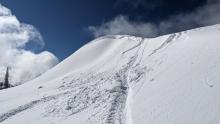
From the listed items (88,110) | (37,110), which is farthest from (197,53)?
(37,110)

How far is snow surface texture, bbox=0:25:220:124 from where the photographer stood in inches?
632

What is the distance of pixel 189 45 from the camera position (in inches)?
1249

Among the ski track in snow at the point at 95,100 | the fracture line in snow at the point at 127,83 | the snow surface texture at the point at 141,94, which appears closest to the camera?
the snow surface texture at the point at 141,94

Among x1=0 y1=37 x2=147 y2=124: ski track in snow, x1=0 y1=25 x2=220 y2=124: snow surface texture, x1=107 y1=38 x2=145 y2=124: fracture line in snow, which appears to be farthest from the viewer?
x1=0 y1=37 x2=147 y2=124: ski track in snow

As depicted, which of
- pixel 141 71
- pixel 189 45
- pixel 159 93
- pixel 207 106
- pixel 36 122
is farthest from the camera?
pixel 189 45

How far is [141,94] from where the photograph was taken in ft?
67.0

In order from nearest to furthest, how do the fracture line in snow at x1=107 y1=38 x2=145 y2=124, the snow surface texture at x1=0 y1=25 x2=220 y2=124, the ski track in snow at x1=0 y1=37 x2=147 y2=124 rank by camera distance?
the snow surface texture at x1=0 y1=25 x2=220 y2=124 < the fracture line in snow at x1=107 y1=38 x2=145 y2=124 < the ski track in snow at x1=0 y1=37 x2=147 y2=124

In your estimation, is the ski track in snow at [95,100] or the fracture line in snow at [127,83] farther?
the ski track in snow at [95,100]

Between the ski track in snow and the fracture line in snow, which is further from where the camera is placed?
the ski track in snow

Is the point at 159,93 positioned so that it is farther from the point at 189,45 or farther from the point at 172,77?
the point at 189,45

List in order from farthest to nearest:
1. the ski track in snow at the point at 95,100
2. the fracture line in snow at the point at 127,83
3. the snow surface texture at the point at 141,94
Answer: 1. the ski track in snow at the point at 95,100
2. the fracture line in snow at the point at 127,83
3. the snow surface texture at the point at 141,94

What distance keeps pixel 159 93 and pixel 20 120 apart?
9.41m

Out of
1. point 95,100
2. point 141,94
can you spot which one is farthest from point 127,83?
point 95,100

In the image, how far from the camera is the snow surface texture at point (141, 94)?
632 inches
